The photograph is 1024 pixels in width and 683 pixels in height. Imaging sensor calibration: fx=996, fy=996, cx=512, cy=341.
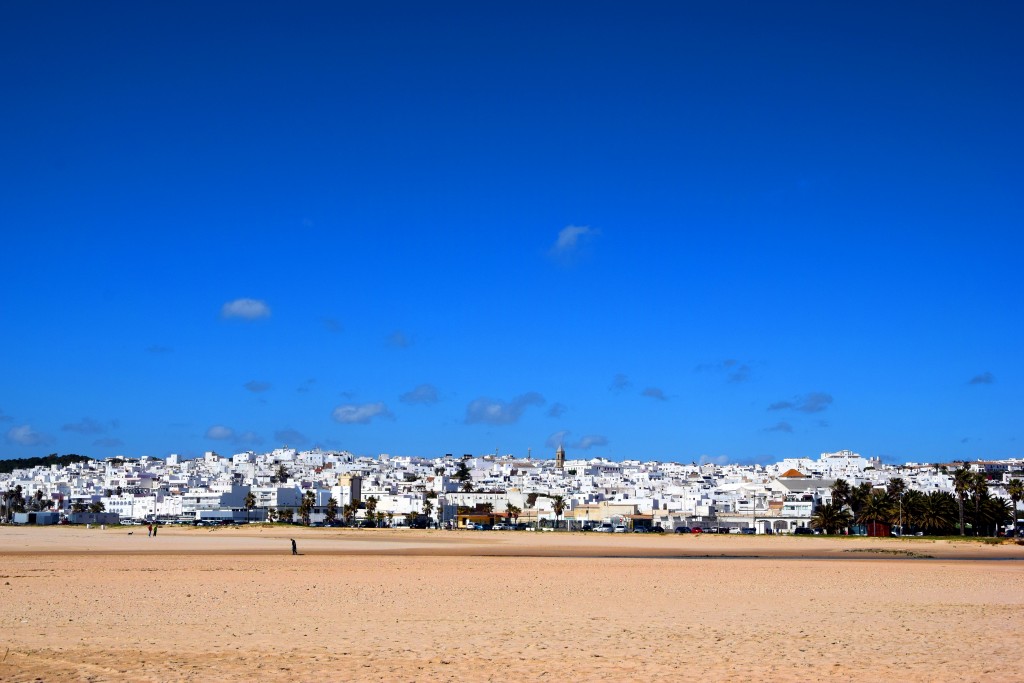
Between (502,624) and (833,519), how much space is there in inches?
3136

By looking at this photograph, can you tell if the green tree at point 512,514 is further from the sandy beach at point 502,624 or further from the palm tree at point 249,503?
the sandy beach at point 502,624

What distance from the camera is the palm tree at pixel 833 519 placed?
300 ft

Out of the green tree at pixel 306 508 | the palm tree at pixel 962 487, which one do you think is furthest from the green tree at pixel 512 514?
the palm tree at pixel 962 487

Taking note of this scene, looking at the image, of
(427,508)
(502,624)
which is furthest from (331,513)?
(502,624)

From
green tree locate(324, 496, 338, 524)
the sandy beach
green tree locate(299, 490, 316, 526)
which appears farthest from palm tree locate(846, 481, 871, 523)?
green tree locate(299, 490, 316, 526)

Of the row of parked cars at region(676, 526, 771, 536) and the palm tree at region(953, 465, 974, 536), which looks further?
the row of parked cars at region(676, 526, 771, 536)

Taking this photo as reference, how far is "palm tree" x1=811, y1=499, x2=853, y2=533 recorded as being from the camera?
3597 inches

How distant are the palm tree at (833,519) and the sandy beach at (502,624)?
2275 inches

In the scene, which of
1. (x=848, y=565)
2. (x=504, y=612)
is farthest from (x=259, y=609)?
(x=848, y=565)

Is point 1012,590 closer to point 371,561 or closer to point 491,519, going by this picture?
point 371,561

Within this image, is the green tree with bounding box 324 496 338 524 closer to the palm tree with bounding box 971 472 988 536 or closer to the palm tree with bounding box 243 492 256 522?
the palm tree with bounding box 243 492 256 522

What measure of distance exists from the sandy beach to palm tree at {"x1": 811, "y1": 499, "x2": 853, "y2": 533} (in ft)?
190

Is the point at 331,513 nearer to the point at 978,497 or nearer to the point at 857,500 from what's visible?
the point at 857,500

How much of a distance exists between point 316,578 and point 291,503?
127 metres
